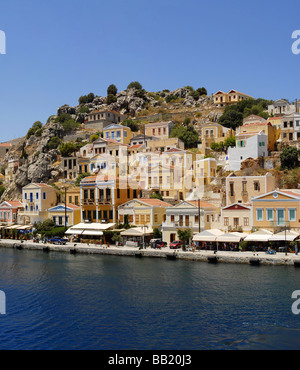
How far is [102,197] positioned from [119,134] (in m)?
32.9

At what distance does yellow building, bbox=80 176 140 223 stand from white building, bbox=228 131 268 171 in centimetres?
1585

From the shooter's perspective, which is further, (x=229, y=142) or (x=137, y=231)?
(x=229, y=142)

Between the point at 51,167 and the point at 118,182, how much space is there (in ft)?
117

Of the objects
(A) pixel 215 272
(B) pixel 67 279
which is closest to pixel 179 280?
(A) pixel 215 272

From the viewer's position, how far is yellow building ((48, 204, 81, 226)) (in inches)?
2504

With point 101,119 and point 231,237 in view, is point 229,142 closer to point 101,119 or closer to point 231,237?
point 231,237

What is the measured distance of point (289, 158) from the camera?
59.0m

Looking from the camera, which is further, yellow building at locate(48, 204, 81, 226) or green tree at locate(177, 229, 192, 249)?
yellow building at locate(48, 204, 81, 226)

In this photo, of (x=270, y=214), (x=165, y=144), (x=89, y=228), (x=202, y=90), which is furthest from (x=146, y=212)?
(x=202, y=90)

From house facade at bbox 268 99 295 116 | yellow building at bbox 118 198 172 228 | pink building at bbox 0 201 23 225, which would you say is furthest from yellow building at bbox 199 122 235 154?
pink building at bbox 0 201 23 225

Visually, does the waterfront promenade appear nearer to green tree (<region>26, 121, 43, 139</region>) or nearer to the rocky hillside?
the rocky hillside

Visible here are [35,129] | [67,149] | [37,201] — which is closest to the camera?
[37,201]

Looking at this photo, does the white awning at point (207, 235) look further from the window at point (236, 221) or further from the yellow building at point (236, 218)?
the window at point (236, 221)
